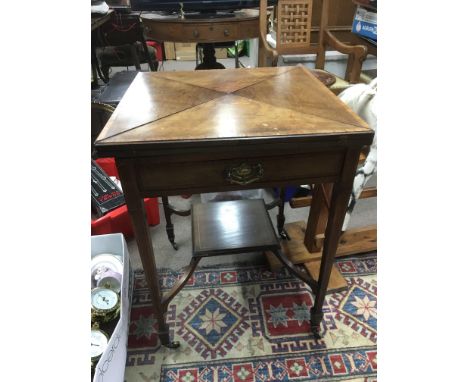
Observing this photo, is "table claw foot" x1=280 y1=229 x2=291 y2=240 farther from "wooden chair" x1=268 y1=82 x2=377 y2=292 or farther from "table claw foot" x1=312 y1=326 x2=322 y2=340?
"table claw foot" x1=312 y1=326 x2=322 y2=340

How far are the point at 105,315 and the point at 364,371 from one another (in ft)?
2.61

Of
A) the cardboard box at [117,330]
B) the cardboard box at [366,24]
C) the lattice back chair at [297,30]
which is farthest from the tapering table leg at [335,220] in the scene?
the cardboard box at [366,24]

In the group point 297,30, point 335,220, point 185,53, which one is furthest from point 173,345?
point 185,53

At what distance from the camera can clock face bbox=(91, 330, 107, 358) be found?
83 centimetres

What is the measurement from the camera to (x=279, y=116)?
72 cm

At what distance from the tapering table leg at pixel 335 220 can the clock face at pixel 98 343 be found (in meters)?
0.63

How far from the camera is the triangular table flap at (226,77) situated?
902 millimetres

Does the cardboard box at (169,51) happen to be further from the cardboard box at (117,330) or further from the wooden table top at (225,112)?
the cardboard box at (117,330)

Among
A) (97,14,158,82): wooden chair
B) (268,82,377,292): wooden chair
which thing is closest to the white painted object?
(268,82,377,292): wooden chair

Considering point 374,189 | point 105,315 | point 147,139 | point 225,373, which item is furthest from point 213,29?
point 225,373

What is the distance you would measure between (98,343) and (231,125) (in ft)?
2.25

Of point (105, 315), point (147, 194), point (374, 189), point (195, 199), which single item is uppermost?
point (147, 194)

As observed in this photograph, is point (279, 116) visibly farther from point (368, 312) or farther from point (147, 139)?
point (368, 312)

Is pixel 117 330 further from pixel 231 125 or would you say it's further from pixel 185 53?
pixel 185 53
